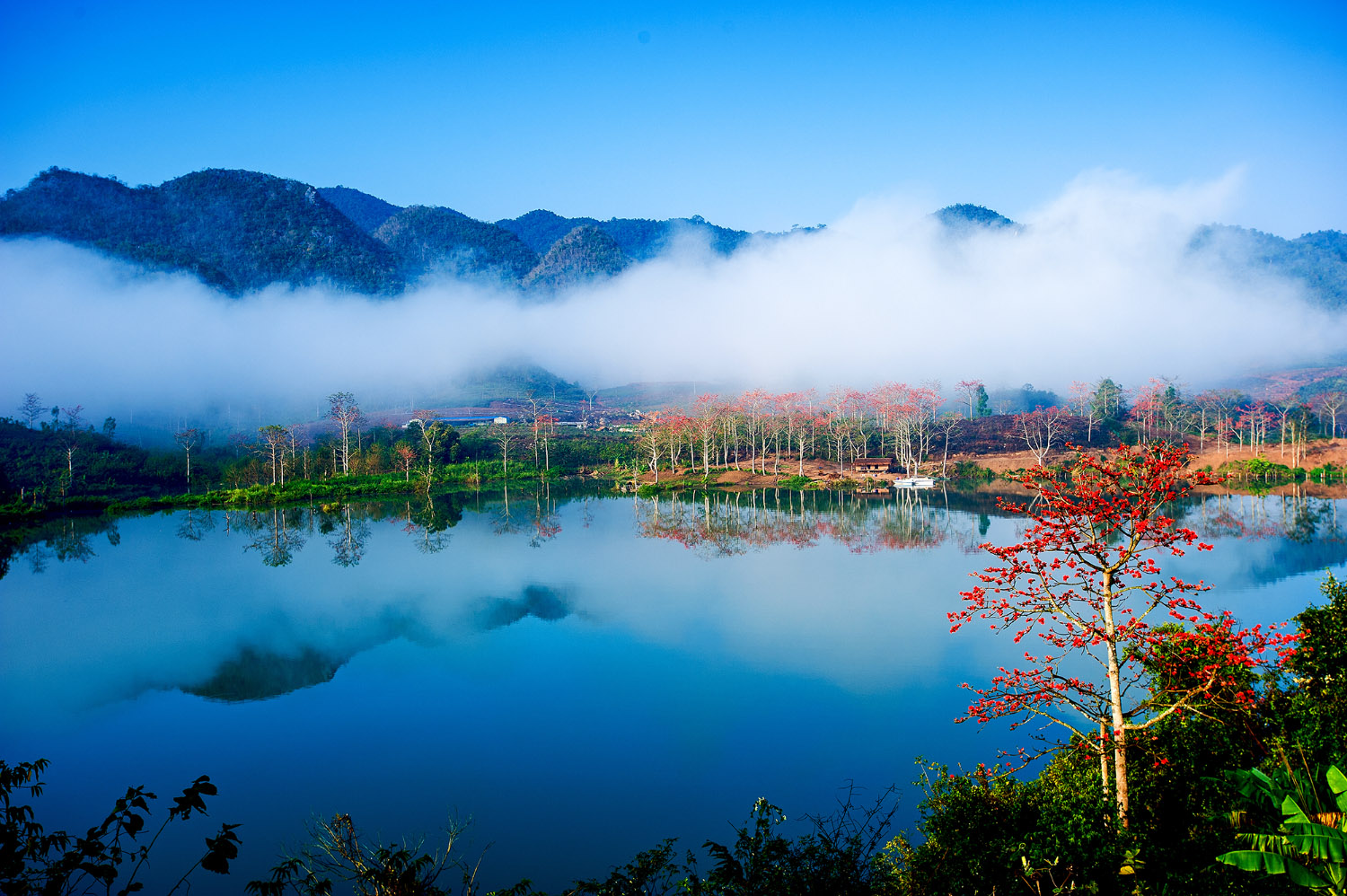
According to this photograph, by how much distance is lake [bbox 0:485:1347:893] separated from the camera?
25.5ft

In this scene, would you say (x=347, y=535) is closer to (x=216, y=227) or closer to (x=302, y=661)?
(x=302, y=661)

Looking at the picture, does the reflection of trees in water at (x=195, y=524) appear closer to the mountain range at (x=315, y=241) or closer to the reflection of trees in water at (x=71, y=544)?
the reflection of trees in water at (x=71, y=544)

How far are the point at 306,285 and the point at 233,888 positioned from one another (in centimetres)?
11442

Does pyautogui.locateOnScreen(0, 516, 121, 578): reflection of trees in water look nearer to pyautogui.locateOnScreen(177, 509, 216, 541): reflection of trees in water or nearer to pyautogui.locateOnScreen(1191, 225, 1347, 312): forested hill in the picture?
pyautogui.locateOnScreen(177, 509, 216, 541): reflection of trees in water

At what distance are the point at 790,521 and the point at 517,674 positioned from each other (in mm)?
16679

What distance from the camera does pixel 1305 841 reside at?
3.46 m

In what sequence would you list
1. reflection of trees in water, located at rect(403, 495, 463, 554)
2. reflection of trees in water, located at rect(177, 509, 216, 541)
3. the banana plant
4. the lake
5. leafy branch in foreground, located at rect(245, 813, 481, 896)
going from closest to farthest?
the banana plant < leafy branch in foreground, located at rect(245, 813, 481, 896) < the lake < reflection of trees in water, located at rect(403, 495, 463, 554) < reflection of trees in water, located at rect(177, 509, 216, 541)

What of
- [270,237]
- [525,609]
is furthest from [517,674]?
[270,237]

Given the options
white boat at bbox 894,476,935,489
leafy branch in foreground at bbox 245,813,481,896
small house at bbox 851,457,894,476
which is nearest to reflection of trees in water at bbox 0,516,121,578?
leafy branch in foreground at bbox 245,813,481,896

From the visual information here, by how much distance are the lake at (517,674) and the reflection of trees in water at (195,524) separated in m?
1.57

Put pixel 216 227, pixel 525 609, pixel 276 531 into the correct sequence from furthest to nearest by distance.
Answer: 1. pixel 216 227
2. pixel 276 531
3. pixel 525 609

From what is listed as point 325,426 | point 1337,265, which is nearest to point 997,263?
point 1337,265

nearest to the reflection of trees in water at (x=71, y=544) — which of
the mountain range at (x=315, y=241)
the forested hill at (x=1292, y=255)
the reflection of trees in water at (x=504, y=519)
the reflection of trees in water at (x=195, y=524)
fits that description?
the reflection of trees in water at (x=195, y=524)

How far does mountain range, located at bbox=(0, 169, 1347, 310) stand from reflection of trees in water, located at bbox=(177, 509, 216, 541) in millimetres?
73886
